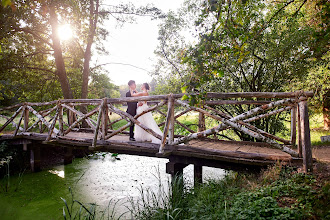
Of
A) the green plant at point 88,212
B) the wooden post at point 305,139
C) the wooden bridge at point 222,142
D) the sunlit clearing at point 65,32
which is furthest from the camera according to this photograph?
the sunlit clearing at point 65,32

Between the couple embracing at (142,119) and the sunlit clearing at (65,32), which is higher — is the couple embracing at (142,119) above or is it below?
below

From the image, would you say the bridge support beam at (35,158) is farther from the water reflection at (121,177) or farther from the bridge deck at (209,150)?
the bridge deck at (209,150)

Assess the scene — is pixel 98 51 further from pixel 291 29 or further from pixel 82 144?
pixel 291 29

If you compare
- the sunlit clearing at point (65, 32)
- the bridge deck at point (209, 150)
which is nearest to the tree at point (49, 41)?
the sunlit clearing at point (65, 32)

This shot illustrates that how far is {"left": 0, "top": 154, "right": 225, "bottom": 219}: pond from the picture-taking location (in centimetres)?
547

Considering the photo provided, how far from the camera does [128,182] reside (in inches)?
287

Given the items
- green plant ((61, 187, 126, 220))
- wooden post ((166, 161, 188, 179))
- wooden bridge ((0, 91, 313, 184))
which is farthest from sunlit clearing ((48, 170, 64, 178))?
wooden post ((166, 161, 188, 179))

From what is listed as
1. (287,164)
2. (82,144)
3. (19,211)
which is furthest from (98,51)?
(287,164)

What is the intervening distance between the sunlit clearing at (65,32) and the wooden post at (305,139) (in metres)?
9.33

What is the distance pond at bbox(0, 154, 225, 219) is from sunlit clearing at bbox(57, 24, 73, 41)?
243 inches

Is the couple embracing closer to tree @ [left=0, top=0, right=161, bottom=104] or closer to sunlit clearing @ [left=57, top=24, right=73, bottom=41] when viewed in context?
tree @ [left=0, top=0, right=161, bottom=104]

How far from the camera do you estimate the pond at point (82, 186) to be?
5.47m

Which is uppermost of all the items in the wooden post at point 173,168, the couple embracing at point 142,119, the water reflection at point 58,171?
the couple embracing at point 142,119

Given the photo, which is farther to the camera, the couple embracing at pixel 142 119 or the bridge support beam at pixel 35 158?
the bridge support beam at pixel 35 158
